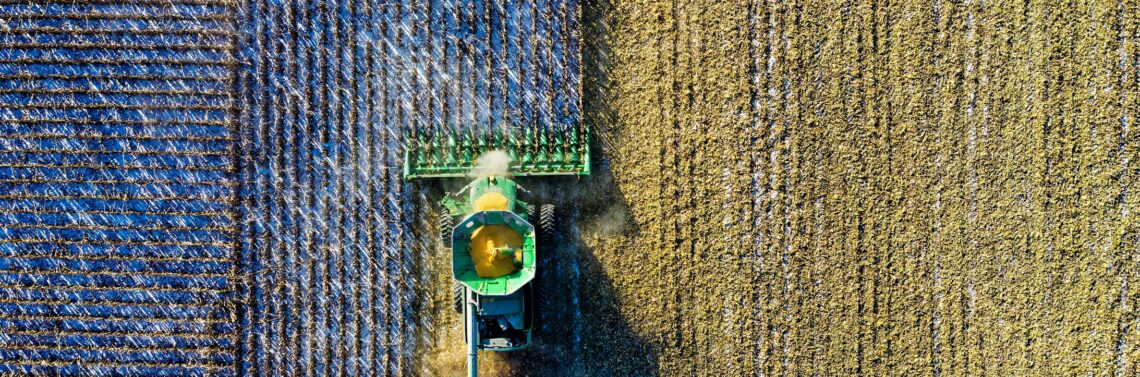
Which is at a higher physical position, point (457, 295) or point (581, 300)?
point (457, 295)

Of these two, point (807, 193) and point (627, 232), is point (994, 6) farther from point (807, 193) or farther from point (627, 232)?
point (627, 232)

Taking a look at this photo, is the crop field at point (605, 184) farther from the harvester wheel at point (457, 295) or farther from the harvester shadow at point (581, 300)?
the harvester wheel at point (457, 295)

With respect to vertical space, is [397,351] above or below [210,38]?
below

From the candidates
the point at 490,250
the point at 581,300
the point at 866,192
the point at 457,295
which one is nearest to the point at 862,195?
the point at 866,192

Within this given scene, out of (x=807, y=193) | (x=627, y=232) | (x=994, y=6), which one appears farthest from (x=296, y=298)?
(x=994, y=6)

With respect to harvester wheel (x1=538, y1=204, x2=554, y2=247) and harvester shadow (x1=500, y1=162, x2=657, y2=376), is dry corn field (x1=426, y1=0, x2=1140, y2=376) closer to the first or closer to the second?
harvester shadow (x1=500, y1=162, x2=657, y2=376)

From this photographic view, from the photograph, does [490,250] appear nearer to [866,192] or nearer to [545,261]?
[545,261]
